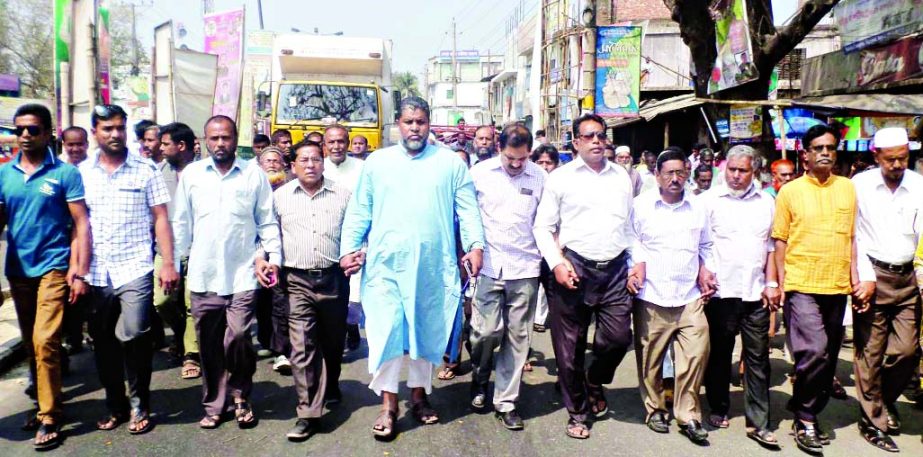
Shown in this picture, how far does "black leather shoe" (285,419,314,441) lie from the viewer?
167 inches

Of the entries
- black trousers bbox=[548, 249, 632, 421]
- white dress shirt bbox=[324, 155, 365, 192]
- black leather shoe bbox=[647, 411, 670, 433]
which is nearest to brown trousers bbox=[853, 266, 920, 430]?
black leather shoe bbox=[647, 411, 670, 433]

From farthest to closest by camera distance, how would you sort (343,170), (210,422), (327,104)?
(327,104)
(343,170)
(210,422)

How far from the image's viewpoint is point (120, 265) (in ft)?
14.2

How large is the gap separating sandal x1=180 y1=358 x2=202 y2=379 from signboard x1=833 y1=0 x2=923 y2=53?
10552 mm

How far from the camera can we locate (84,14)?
813 cm

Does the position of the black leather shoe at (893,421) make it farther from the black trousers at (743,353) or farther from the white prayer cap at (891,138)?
the white prayer cap at (891,138)

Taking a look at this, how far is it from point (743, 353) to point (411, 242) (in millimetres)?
2245

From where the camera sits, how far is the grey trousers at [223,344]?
4449mm

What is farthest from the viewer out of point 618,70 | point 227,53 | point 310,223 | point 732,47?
point 227,53

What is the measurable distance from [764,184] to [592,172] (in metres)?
3.65

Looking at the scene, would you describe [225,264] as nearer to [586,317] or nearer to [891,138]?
[586,317]

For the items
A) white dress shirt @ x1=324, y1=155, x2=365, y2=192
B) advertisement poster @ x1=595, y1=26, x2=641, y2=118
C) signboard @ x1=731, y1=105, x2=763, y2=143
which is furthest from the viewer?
advertisement poster @ x1=595, y1=26, x2=641, y2=118

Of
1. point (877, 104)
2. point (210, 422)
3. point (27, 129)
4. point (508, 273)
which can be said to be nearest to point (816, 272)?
point (508, 273)

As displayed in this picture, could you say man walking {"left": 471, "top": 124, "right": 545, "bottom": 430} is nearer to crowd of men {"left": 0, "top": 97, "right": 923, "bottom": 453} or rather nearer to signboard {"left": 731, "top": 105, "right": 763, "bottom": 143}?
crowd of men {"left": 0, "top": 97, "right": 923, "bottom": 453}
